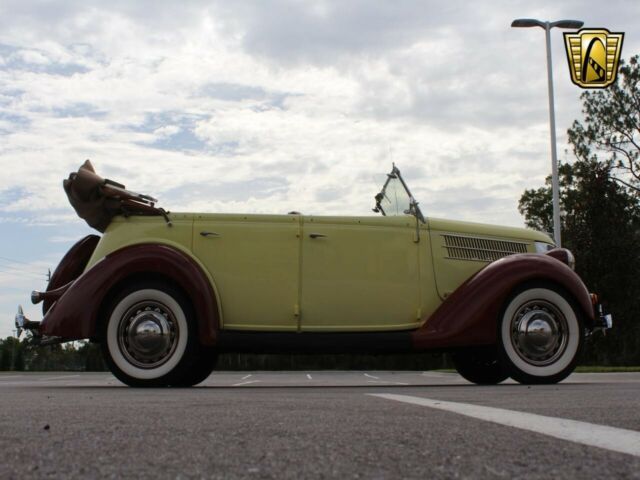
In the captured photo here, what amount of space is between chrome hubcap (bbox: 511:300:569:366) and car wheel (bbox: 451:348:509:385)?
92cm

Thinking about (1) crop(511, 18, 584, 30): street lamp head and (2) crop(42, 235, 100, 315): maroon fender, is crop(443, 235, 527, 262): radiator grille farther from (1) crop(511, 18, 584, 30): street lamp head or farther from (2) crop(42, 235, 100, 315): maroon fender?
(1) crop(511, 18, 584, 30): street lamp head

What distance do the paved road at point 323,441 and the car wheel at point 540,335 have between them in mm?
2812

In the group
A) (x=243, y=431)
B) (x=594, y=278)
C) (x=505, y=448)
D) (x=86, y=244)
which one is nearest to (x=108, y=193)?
(x=86, y=244)

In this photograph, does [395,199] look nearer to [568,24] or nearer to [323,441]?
[323,441]

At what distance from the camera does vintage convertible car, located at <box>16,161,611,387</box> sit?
665 cm

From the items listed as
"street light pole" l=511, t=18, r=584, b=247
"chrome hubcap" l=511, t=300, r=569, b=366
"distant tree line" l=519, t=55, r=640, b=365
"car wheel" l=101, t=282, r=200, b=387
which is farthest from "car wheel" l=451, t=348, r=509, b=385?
"distant tree line" l=519, t=55, r=640, b=365

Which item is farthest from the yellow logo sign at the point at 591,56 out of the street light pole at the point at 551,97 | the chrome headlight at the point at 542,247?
the chrome headlight at the point at 542,247

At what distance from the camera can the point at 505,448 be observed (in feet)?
7.30

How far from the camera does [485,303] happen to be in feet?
22.3

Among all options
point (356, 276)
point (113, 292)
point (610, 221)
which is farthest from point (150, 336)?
point (610, 221)

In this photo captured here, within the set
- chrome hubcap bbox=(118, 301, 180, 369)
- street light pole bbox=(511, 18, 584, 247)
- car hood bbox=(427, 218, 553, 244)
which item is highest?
street light pole bbox=(511, 18, 584, 247)

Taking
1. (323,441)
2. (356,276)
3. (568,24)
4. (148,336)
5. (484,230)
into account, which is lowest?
(323,441)

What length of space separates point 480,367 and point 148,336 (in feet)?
10.9

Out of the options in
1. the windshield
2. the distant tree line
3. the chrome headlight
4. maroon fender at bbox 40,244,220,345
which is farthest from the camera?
the distant tree line
